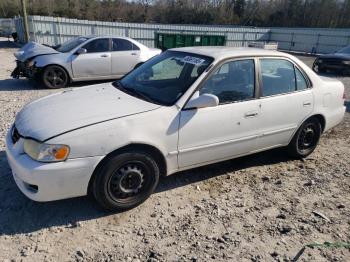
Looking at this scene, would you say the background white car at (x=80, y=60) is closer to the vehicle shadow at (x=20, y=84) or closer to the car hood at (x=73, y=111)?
the vehicle shadow at (x=20, y=84)

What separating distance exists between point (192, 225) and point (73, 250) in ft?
3.79

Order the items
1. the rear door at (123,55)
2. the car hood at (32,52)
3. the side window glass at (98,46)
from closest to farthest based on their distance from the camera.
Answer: the car hood at (32,52) → the side window glass at (98,46) → the rear door at (123,55)

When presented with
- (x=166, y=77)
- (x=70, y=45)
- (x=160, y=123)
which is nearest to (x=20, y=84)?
(x=70, y=45)

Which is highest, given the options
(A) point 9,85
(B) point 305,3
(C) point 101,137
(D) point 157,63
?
(B) point 305,3

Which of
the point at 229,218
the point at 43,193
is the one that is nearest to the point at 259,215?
the point at 229,218

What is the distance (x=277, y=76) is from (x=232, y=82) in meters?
0.81

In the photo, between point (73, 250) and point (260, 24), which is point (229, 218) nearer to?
point (73, 250)

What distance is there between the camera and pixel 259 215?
133 inches

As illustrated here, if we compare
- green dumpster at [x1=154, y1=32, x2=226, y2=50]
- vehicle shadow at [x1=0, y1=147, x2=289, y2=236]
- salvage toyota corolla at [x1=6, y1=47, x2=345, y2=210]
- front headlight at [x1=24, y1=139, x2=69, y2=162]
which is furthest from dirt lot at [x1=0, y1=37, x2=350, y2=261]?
green dumpster at [x1=154, y1=32, x2=226, y2=50]

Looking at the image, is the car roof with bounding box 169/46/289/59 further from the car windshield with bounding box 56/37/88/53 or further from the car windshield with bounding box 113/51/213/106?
the car windshield with bounding box 56/37/88/53

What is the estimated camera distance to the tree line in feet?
156

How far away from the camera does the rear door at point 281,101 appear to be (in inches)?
157

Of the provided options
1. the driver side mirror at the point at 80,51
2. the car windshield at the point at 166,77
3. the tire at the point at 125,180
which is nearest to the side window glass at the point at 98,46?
the driver side mirror at the point at 80,51

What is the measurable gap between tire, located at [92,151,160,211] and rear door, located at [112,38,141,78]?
685 centimetres
